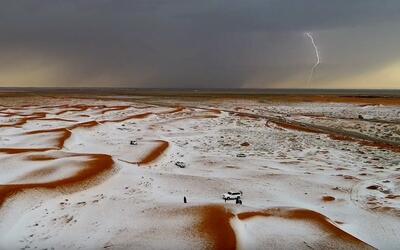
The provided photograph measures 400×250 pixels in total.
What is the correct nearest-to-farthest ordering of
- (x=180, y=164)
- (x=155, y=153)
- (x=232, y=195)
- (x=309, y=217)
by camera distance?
(x=309, y=217) < (x=232, y=195) < (x=180, y=164) < (x=155, y=153)

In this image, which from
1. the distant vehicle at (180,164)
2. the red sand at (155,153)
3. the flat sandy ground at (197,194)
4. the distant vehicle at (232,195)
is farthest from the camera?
the red sand at (155,153)

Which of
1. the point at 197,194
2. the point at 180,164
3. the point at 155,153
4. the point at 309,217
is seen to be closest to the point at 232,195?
the point at 197,194

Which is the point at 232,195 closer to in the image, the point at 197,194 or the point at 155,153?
the point at 197,194

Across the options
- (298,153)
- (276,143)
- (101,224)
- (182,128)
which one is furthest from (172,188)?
(182,128)

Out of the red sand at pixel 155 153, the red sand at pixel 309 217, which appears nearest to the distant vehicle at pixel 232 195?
the red sand at pixel 309 217

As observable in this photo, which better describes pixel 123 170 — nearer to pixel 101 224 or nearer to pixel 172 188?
pixel 172 188

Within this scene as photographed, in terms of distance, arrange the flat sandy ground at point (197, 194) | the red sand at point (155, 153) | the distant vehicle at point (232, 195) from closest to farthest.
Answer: the flat sandy ground at point (197, 194) < the distant vehicle at point (232, 195) < the red sand at point (155, 153)

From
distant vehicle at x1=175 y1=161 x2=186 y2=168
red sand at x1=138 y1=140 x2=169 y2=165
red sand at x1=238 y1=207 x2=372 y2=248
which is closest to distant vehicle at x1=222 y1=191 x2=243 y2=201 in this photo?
red sand at x1=238 y1=207 x2=372 y2=248

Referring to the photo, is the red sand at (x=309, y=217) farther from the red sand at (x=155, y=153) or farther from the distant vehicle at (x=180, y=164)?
the red sand at (x=155, y=153)

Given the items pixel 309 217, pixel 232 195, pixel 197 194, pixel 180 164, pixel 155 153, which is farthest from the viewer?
pixel 155 153
